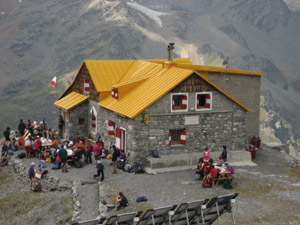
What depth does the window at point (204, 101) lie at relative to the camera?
26984mm

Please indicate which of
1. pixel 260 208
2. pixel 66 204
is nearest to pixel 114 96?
pixel 66 204

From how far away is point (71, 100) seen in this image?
35.1 meters

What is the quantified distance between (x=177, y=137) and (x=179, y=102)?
2.22 metres

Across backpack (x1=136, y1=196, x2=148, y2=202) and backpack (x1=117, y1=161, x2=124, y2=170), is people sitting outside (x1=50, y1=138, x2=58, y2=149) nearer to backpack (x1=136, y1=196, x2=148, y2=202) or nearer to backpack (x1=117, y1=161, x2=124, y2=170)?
backpack (x1=117, y1=161, x2=124, y2=170)

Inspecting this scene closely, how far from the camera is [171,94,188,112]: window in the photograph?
26.3 metres

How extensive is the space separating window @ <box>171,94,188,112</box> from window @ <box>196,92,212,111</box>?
916mm

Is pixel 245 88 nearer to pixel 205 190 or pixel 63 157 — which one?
pixel 205 190

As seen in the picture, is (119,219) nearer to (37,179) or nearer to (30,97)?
(37,179)

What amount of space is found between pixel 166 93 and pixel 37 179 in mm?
9188

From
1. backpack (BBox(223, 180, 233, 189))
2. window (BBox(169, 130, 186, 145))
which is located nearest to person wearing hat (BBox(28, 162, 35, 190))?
window (BBox(169, 130, 186, 145))

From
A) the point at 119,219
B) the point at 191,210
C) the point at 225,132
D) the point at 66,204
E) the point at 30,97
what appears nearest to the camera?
the point at 119,219

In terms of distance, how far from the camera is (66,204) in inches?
818

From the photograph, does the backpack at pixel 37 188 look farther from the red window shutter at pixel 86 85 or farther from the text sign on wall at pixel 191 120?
the red window shutter at pixel 86 85

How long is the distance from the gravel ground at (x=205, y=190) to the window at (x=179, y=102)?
398 cm
